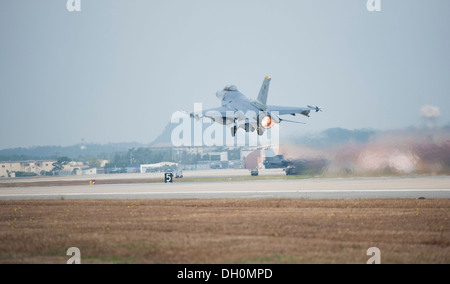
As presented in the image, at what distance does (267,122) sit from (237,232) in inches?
1253

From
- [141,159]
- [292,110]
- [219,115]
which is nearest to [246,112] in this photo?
[219,115]

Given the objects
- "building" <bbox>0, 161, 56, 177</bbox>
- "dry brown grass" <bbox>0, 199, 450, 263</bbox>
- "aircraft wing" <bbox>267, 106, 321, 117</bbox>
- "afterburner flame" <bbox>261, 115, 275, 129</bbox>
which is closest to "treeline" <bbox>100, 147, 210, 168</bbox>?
"building" <bbox>0, 161, 56, 177</bbox>

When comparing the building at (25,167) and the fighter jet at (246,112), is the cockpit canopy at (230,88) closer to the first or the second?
the fighter jet at (246,112)

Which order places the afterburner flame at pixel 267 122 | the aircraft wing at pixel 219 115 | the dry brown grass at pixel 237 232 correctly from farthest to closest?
the aircraft wing at pixel 219 115, the afterburner flame at pixel 267 122, the dry brown grass at pixel 237 232

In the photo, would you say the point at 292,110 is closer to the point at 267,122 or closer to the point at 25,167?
the point at 267,122

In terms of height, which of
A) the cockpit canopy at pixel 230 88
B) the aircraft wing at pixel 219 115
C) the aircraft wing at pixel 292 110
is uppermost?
the cockpit canopy at pixel 230 88

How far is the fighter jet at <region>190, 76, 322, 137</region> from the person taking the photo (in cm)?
4918

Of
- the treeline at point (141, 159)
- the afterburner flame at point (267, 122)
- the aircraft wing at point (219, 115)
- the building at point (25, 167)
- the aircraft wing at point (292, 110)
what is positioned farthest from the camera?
the treeline at point (141, 159)

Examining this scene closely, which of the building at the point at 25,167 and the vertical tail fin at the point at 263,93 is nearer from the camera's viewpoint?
the vertical tail fin at the point at 263,93

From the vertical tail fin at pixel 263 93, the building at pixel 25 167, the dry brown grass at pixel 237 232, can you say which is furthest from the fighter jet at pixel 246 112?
the building at pixel 25 167

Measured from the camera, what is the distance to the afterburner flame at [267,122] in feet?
160

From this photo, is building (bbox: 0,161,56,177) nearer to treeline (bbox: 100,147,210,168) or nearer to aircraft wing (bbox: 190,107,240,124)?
treeline (bbox: 100,147,210,168)

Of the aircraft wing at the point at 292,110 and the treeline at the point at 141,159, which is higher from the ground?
the aircraft wing at the point at 292,110
